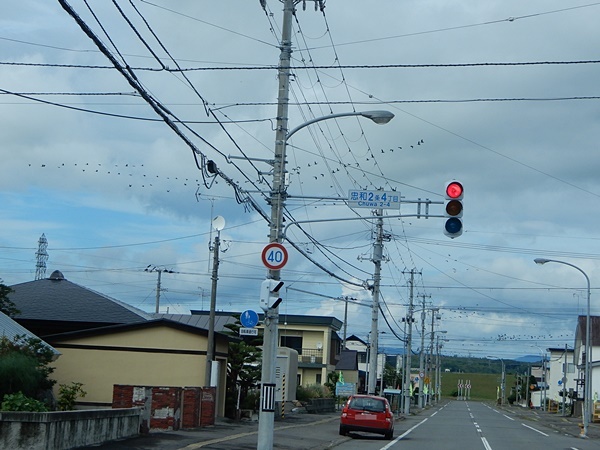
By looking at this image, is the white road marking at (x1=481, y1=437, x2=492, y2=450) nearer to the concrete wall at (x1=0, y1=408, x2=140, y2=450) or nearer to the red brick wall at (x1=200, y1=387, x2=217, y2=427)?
the red brick wall at (x1=200, y1=387, x2=217, y2=427)

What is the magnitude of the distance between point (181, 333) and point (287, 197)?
16.4 meters

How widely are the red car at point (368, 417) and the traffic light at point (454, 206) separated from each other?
14790 mm

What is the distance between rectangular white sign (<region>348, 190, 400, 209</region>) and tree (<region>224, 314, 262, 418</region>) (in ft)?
64.5

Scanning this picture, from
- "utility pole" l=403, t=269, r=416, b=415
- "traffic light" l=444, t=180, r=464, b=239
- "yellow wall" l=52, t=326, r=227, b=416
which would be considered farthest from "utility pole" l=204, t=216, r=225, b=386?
"utility pole" l=403, t=269, r=416, b=415

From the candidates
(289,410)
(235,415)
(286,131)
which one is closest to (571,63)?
(286,131)

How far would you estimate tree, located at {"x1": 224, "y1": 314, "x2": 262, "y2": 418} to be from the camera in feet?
126

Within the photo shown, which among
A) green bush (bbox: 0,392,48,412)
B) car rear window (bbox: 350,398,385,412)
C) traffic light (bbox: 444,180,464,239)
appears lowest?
car rear window (bbox: 350,398,385,412)

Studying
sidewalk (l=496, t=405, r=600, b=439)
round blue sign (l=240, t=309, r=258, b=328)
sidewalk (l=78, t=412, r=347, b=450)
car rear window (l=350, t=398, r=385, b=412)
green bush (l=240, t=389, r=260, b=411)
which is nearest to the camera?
sidewalk (l=78, t=412, r=347, b=450)

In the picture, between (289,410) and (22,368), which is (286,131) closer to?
(22,368)

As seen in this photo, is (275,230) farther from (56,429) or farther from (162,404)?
(162,404)

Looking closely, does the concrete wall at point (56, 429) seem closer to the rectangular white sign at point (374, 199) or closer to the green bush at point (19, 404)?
the green bush at point (19, 404)

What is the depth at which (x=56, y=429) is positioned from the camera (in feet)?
57.7

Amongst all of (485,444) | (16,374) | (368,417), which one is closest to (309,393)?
(368,417)

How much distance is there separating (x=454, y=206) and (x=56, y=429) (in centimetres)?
951
